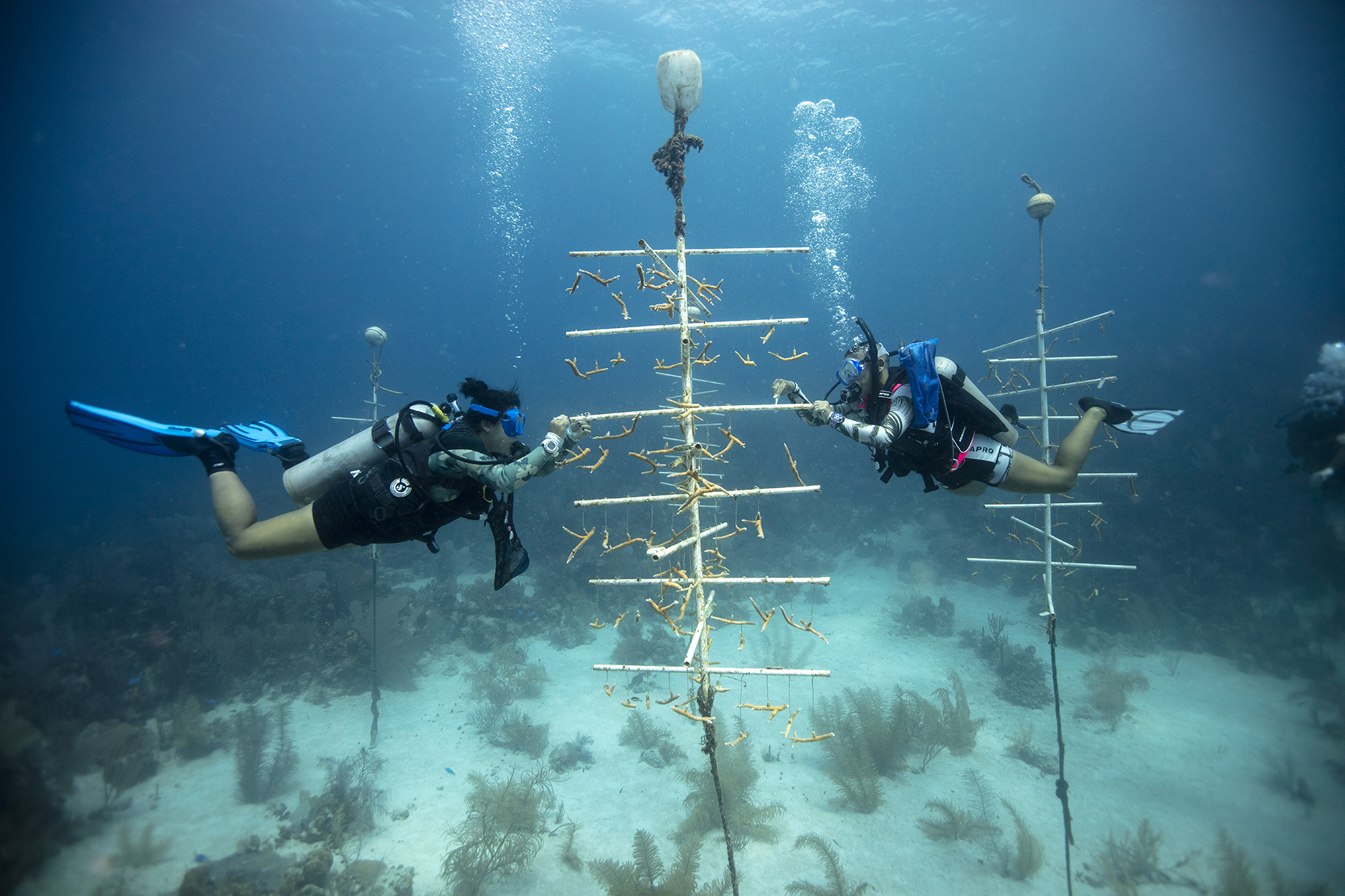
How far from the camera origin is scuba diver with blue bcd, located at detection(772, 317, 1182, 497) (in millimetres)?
4090

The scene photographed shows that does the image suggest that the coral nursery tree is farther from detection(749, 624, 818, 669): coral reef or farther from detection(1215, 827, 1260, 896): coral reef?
detection(749, 624, 818, 669): coral reef

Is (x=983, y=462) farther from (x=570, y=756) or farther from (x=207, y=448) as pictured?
(x=570, y=756)

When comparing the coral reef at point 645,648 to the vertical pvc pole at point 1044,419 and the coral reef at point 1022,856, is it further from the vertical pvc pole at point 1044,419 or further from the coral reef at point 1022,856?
the vertical pvc pole at point 1044,419

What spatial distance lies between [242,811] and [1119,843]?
13.1 meters

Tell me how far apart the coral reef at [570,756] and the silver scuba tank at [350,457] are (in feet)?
21.1

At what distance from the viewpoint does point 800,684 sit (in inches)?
394

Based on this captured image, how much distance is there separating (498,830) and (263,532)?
5520 millimetres

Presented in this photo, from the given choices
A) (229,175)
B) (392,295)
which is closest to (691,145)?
(229,175)

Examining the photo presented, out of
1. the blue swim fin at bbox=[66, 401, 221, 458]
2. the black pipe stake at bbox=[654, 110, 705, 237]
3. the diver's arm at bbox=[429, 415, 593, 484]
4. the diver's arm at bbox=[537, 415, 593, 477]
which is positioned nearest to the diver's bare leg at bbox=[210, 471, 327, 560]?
the blue swim fin at bbox=[66, 401, 221, 458]

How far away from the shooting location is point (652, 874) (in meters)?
5.54

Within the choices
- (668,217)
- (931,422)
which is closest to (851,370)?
(931,422)

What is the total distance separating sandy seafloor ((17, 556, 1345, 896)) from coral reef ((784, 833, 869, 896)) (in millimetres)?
148

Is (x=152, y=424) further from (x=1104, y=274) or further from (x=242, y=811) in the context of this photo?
(x=1104, y=274)

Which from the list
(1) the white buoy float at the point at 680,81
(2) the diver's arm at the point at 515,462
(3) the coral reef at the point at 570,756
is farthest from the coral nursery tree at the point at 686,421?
(3) the coral reef at the point at 570,756
